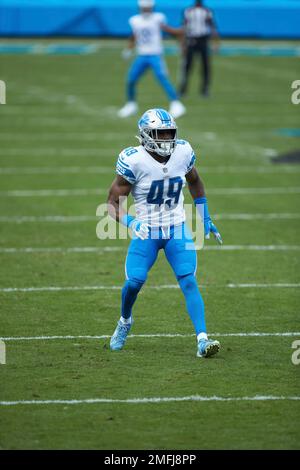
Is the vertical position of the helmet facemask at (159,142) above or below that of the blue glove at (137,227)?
above

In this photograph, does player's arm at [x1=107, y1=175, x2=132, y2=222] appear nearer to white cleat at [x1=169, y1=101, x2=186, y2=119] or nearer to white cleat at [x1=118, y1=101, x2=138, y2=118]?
white cleat at [x1=169, y1=101, x2=186, y2=119]

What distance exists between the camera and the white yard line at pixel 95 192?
12445mm

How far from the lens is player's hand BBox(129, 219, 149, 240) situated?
22.1ft

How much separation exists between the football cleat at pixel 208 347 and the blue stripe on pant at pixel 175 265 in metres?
0.08

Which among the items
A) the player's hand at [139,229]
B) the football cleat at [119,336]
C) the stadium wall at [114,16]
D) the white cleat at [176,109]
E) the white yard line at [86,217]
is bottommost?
the football cleat at [119,336]

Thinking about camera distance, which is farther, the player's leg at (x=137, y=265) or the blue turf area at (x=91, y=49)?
the blue turf area at (x=91, y=49)

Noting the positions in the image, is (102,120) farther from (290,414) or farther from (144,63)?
(290,414)

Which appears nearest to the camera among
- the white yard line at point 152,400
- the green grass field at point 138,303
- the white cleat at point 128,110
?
the green grass field at point 138,303

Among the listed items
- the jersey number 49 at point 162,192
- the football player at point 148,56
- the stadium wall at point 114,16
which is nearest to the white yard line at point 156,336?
the jersey number 49 at point 162,192

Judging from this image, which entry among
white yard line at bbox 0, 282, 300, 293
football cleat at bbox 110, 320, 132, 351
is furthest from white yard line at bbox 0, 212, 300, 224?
football cleat at bbox 110, 320, 132, 351

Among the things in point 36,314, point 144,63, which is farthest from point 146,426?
point 144,63

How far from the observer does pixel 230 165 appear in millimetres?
14242

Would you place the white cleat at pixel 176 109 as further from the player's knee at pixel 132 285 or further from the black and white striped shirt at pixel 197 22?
the player's knee at pixel 132 285

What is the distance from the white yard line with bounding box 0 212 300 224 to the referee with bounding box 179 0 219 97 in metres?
9.36
